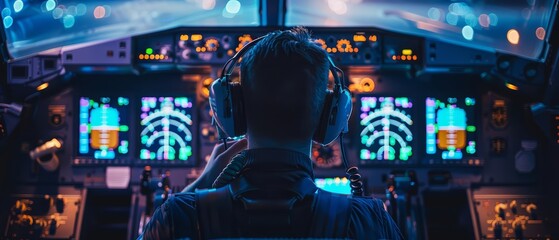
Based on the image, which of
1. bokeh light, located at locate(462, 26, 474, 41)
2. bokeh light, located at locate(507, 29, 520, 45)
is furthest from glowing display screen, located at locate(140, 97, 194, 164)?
bokeh light, located at locate(507, 29, 520, 45)

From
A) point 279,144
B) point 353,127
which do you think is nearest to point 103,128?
point 353,127

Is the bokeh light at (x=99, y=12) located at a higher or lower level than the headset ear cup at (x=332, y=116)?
higher

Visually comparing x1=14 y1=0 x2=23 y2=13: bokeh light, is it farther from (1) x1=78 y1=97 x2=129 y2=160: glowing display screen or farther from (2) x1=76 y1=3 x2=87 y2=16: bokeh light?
(1) x1=78 y1=97 x2=129 y2=160: glowing display screen

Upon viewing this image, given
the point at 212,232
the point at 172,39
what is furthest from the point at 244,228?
the point at 172,39

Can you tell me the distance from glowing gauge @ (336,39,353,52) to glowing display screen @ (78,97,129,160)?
127cm

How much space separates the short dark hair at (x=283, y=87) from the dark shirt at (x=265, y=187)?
54 mm

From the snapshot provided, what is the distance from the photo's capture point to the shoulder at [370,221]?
4.19 feet

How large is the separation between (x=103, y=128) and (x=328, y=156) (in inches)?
51.9

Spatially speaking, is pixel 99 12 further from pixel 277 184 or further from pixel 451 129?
pixel 277 184

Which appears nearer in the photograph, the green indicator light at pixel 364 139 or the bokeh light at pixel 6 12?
the bokeh light at pixel 6 12

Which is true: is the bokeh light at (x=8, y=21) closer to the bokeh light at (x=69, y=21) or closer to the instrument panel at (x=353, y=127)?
the bokeh light at (x=69, y=21)

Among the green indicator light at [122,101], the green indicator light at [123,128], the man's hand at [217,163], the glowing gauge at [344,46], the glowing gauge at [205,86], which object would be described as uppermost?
the glowing gauge at [344,46]

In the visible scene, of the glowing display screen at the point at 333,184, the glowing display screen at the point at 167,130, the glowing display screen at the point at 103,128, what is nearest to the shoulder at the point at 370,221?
the glowing display screen at the point at 333,184

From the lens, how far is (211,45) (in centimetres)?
389
